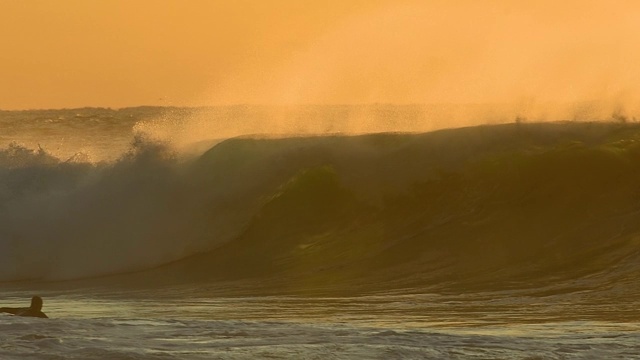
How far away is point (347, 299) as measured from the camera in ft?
54.7

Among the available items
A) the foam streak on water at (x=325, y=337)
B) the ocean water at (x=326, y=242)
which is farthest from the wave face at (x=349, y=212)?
the foam streak on water at (x=325, y=337)

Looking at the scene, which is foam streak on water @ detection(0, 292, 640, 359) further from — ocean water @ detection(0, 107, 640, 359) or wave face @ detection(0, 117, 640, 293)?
wave face @ detection(0, 117, 640, 293)

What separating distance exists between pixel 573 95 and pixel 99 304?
12624 mm

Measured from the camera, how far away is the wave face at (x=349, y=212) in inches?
747

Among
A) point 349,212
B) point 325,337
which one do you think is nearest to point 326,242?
point 349,212

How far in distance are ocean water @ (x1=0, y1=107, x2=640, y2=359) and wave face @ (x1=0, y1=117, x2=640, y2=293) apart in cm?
4

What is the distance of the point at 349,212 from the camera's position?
872 inches

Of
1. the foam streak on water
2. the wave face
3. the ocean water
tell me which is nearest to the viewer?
the foam streak on water

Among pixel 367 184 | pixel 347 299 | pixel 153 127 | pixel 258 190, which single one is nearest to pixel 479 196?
pixel 367 184

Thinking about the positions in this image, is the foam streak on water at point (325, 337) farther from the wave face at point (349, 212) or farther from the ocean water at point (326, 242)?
the wave face at point (349, 212)

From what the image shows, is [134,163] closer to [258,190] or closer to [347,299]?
[258,190]

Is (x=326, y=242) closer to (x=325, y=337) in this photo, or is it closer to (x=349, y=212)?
(x=349, y=212)

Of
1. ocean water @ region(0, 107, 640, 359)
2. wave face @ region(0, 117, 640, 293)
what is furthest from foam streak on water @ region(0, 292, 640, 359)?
wave face @ region(0, 117, 640, 293)

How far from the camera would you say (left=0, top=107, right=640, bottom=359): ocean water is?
12.4 meters
